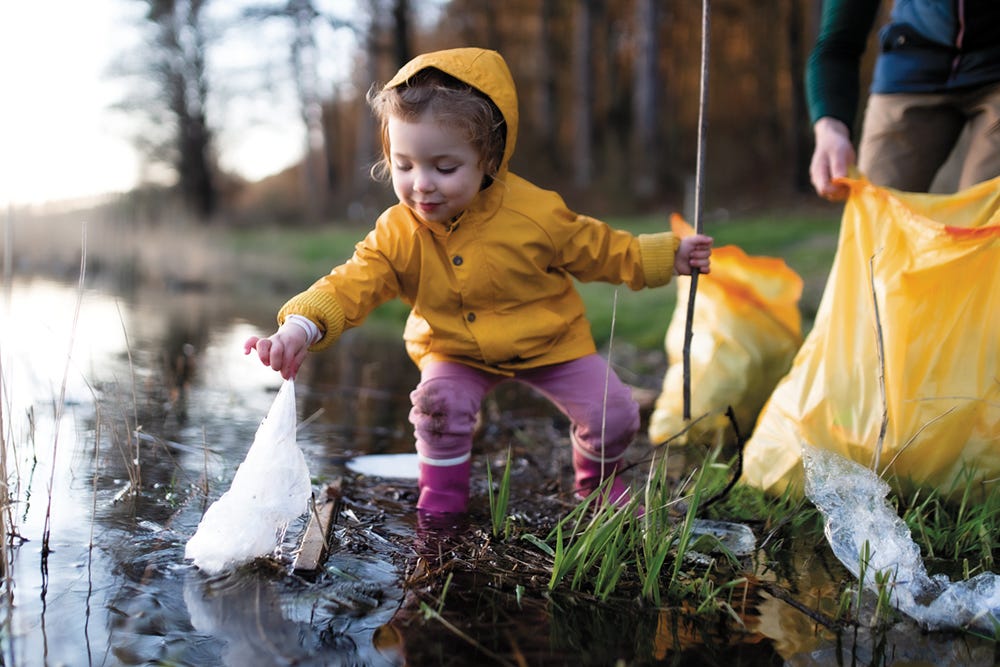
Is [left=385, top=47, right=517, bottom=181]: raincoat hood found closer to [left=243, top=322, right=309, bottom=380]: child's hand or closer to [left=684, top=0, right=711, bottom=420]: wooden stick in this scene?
[left=684, top=0, right=711, bottom=420]: wooden stick

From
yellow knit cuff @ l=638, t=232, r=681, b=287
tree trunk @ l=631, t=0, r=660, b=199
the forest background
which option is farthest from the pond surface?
tree trunk @ l=631, t=0, r=660, b=199

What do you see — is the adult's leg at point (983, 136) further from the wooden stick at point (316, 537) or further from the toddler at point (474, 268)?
the wooden stick at point (316, 537)

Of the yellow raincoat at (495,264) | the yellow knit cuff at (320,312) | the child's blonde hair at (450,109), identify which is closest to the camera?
the yellow knit cuff at (320,312)

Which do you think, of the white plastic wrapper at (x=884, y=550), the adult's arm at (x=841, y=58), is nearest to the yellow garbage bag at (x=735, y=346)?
the adult's arm at (x=841, y=58)

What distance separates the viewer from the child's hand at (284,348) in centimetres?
183

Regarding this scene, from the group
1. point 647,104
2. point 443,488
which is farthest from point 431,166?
point 647,104

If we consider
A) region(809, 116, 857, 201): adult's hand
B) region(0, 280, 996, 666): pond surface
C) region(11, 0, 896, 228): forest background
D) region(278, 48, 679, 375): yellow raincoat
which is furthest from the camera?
region(11, 0, 896, 228): forest background

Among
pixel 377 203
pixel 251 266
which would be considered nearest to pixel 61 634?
pixel 251 266

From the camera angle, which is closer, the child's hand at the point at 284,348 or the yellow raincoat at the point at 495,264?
the child's hand at the point at 284,348

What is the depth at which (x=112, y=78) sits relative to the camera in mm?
18969

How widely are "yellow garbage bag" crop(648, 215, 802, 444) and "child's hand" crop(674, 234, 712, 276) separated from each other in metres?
0.76

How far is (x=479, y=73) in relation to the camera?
2164 mm

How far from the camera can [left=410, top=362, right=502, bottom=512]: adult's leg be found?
2287 mm

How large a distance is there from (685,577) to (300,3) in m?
14.9
